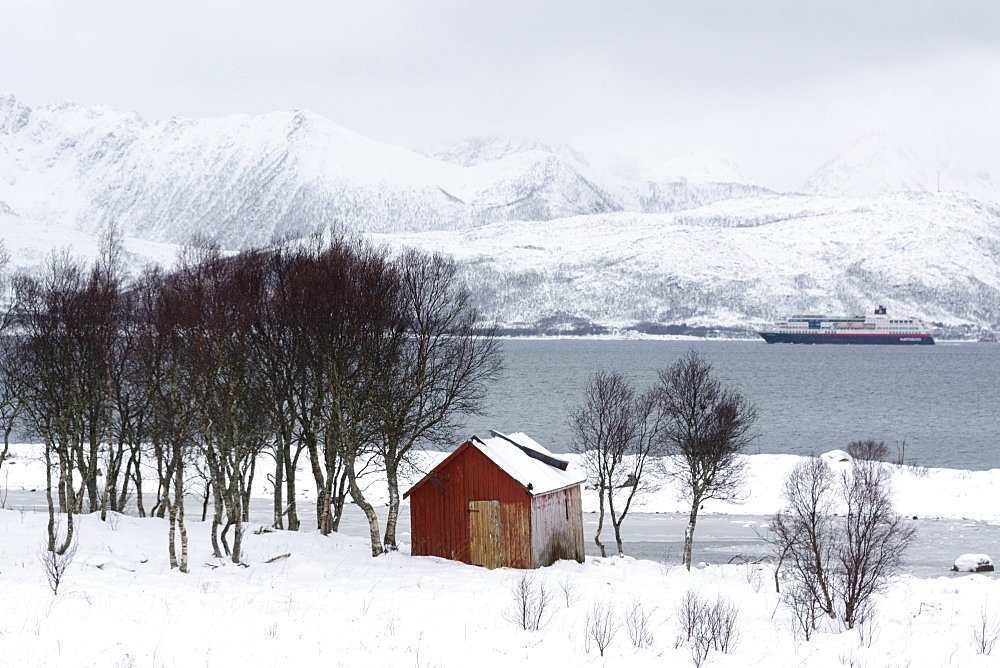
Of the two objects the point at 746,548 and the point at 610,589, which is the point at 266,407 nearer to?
the point at 610,589

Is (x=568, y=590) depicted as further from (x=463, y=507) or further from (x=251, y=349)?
(x=251, y=349)

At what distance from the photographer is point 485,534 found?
28750 millimetres

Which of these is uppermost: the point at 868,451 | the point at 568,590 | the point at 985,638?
the point at 868,451

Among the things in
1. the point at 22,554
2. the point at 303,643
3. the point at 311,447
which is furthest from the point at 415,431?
the point at 303,643

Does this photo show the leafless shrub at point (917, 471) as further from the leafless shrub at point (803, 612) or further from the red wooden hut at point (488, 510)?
the leafless shrub at point (803, 612)

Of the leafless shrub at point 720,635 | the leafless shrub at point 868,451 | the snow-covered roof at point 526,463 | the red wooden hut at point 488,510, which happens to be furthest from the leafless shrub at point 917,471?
the leafless shrub at point 720,635

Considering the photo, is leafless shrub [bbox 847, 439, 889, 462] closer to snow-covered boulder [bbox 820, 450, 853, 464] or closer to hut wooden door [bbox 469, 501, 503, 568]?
snow-covered boulder [bbox 820, 450, 853, 464]

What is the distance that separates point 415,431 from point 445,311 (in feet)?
13.4

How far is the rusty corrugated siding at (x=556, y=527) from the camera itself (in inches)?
1137

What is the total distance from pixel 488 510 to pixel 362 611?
474 inches

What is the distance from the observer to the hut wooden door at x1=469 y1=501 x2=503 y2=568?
2855cm

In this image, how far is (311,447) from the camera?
30453 millimetres

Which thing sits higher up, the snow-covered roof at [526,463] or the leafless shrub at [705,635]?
the snow-covered roof at [526,463]

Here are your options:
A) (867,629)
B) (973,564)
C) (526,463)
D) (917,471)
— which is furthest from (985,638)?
(917,471)
